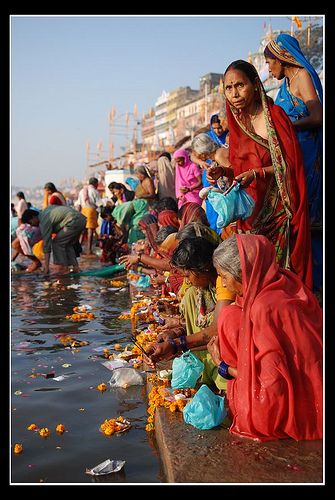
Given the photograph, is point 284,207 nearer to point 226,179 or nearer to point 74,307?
point 226,179

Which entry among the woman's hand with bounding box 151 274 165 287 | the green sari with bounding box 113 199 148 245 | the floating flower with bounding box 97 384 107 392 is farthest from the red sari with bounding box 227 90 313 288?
the green sari with bounding box 113 199 148 245

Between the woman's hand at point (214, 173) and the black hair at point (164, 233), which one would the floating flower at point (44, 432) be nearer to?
the woman's hand at point (214, 173)

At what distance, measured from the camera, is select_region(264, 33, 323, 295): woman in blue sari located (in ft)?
14.8

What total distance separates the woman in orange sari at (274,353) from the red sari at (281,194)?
94 centimetres

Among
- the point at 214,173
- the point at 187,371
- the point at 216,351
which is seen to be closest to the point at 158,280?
the point at 214,173

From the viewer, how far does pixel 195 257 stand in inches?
159

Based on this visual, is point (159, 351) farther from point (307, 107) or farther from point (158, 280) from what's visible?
point (158, 280)

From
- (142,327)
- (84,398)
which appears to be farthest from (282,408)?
(142,327)

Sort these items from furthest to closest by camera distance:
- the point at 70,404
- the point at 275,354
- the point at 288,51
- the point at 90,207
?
the point at 90,207, the point at 288,51, the point at 70,404, the point at 275,354

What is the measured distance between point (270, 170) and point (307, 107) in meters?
0.73

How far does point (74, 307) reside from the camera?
8.25 m

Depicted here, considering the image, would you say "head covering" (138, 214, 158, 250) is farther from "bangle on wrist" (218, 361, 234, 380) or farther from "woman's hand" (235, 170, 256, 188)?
"bangle on wrist" (218, 361, 234, 380)

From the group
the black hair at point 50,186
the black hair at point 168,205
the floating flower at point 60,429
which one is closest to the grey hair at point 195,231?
the floating flower at point 60,429

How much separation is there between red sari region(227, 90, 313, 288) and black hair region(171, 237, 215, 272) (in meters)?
0.32
